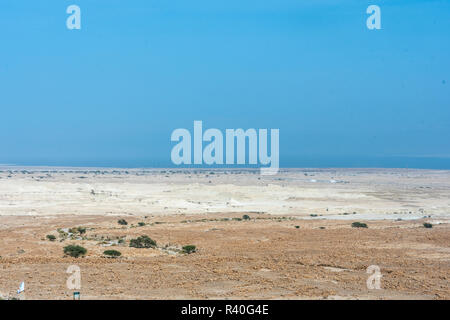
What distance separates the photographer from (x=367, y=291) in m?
15.9

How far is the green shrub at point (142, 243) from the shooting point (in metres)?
25.5

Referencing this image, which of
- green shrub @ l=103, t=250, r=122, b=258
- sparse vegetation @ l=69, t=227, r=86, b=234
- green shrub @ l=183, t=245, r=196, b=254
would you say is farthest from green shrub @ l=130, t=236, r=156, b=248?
sparse vegetation @ l=69, t=227, r=86, b=234

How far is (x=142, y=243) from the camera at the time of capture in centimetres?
2602

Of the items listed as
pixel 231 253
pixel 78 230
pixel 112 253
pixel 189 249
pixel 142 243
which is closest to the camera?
pixel 112 253

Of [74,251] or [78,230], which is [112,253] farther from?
[78,230]

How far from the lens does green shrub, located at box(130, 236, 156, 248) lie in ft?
83.6

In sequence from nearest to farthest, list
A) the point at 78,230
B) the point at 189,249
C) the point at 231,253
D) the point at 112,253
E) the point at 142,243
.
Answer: the point at 112,253, the point at 231,253, the point at 189,249, the point at 142,243, the point at 78,230

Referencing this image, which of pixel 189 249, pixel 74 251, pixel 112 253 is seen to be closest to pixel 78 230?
pixel 74 251
